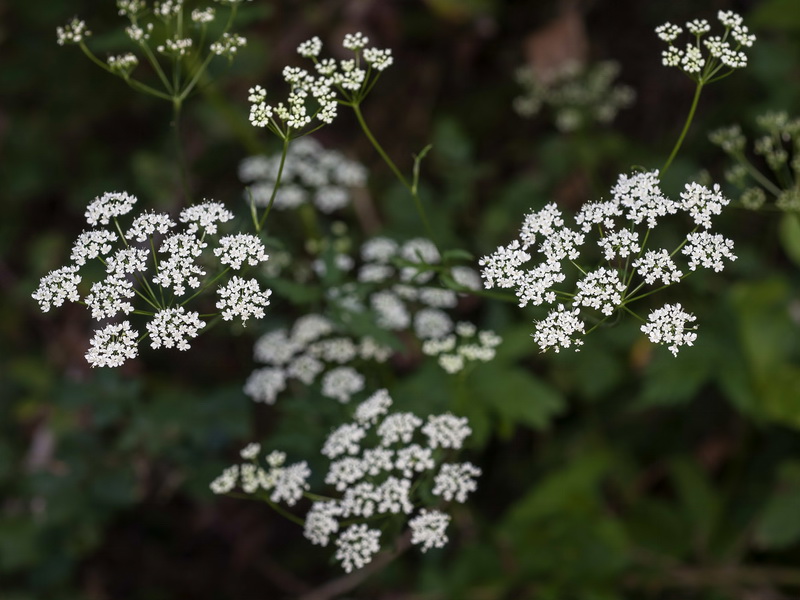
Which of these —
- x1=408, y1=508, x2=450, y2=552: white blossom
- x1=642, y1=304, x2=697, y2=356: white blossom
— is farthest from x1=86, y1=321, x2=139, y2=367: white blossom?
x1=642, y1=304, x2=697, y2=356: white blossom

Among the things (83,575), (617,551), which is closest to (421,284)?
(617,551)

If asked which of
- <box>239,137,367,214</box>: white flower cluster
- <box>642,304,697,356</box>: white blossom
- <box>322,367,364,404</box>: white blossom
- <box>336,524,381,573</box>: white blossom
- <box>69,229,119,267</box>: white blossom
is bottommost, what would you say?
<box>336,524,381,573</box>: white blossom

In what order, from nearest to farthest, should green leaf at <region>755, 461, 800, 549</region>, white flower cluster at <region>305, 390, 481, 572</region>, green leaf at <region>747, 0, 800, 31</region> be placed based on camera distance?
1. white flower cluster at <region>305, 390, 481, 572</region>
2. green leaf at <region>755, 461, 800, 549</region>
3. green leaf at <region>747, 0, 800, 31</region>

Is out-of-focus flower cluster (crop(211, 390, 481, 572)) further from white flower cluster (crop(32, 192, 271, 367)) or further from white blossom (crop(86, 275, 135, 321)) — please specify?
white blossom (crop(86, 275, 135, 321))

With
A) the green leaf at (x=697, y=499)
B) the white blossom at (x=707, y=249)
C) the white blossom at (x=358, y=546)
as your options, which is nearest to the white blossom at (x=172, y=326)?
the white blossom at (x=358, y=546)

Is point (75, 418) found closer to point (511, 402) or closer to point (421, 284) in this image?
point (421, 284)

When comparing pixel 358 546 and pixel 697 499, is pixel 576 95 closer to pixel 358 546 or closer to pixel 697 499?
pixel 697 499
